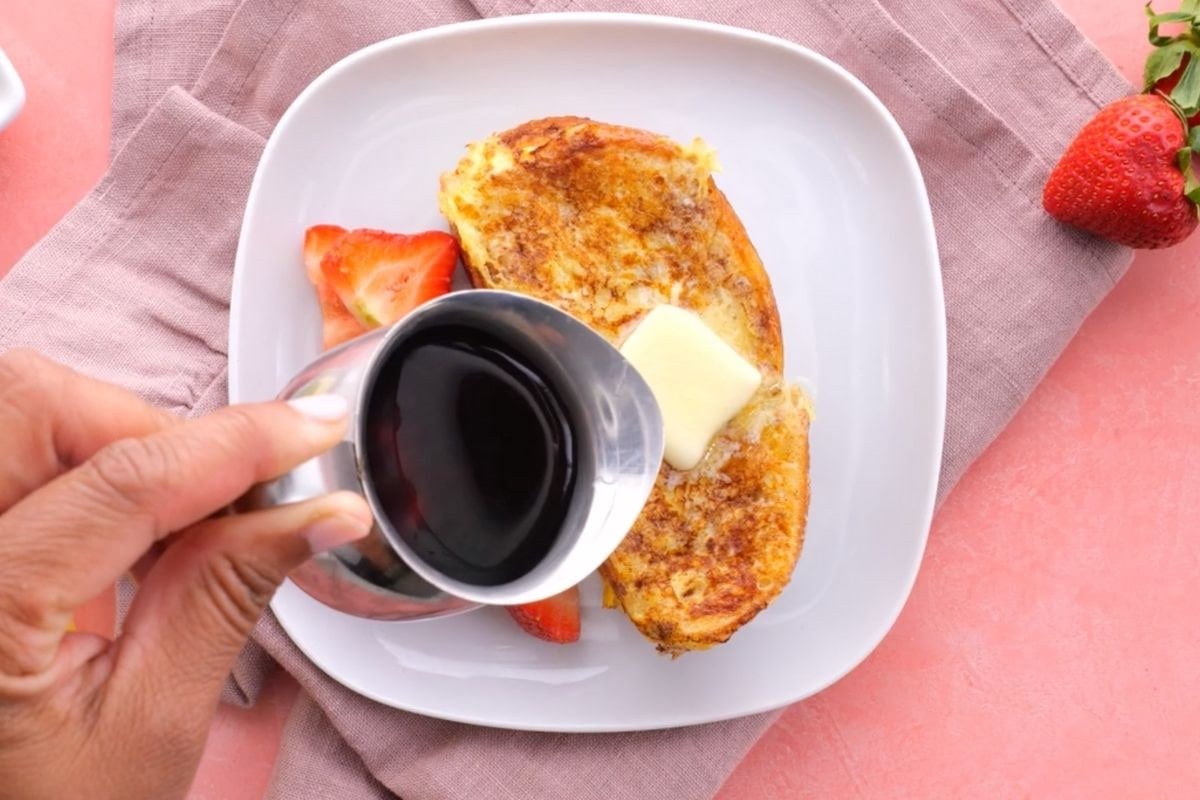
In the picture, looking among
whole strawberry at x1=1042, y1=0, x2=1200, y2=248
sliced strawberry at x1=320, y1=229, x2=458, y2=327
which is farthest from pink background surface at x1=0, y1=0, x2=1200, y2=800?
sliced strawberry at x1=320, y1=229, x2=458, y2=327

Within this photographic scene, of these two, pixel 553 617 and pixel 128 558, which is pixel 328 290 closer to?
pixel 553 617

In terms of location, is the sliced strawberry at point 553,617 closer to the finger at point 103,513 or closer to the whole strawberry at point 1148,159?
the finger at point 103,513

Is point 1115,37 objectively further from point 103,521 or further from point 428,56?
point 103,521

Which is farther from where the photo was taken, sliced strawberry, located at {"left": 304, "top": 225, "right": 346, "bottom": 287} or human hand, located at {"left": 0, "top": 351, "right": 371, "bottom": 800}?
sliced strawberry, located at {"left": 304, "top": 225, "right": 346, "bottom": 287}

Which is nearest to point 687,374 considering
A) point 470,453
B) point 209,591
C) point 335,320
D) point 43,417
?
point 470,453

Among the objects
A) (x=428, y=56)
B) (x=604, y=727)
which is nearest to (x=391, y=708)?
(x=604, y=727)

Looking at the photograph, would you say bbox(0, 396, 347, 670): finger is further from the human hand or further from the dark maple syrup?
the dark maple syrup
